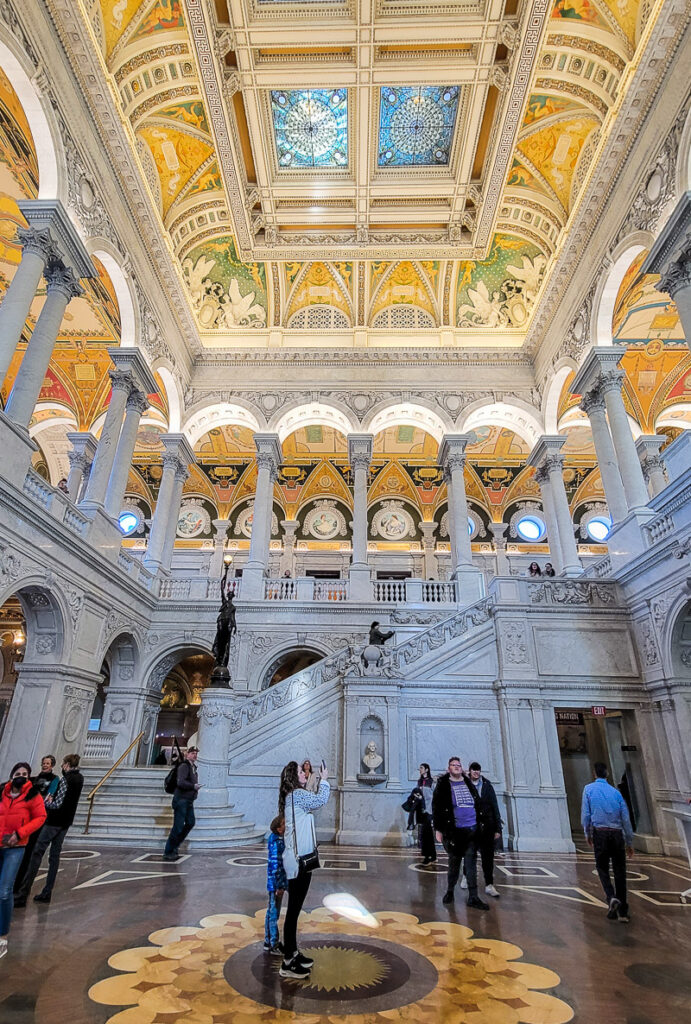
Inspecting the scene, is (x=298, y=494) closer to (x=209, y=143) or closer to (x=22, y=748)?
(x=209, y=143)

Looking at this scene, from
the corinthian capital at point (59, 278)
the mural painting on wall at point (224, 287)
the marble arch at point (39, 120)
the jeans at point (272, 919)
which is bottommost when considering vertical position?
the jeans at point (272, 919)

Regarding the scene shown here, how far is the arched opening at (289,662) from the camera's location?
1545 centimetres

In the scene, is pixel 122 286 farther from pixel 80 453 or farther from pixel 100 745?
pixel 100 745

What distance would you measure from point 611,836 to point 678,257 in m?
9.71

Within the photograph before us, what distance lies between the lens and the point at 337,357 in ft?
63.8

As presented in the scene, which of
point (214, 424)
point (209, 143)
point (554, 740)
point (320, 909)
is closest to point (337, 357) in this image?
point (214, 424)

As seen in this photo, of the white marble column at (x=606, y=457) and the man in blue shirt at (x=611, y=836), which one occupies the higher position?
the white marble column at (x=606, y=457)

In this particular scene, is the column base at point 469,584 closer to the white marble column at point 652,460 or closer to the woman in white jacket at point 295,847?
the white marble column at point 652,460

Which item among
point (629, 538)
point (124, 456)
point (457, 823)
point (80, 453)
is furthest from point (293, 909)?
point (80, 453)

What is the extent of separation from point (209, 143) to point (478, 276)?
9627 millimetres

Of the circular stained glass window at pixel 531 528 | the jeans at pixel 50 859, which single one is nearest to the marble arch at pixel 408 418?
the circular stained glass window at pixel 531 528

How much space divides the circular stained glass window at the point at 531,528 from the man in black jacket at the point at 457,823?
19.9 meters

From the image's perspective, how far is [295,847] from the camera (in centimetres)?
363

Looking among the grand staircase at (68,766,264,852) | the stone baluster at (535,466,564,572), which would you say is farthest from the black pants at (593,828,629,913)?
the stone baluster at (535,466,564,572)
